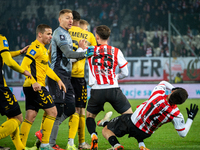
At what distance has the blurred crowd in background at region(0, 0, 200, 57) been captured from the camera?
13.3 meters

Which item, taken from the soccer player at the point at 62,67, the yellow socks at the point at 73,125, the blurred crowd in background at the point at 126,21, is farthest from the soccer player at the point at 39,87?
A: the blurred crowd in background at the point at 126,21

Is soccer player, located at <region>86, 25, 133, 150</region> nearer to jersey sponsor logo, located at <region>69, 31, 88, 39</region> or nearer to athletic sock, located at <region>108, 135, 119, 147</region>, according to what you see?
athletic sock, located at <region>108, 135, 119, 147</region>

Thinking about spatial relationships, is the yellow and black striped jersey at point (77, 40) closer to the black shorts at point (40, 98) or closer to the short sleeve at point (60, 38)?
the short sleeve at point (60, 38)

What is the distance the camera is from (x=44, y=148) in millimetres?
3686

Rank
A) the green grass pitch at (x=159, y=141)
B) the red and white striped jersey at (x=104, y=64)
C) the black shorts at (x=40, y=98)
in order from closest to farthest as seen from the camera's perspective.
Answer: the black shorts at (x=40, y=98)
the red and white striped jersey at (x=104, y=64)
the green grass pitch at (x=159, y=141)

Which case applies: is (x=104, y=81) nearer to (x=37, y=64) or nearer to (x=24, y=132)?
(x=37, y=64)

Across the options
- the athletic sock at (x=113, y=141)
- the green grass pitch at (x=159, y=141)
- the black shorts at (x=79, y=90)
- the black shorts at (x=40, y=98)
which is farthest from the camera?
the black shorts at (x=79, y=90)

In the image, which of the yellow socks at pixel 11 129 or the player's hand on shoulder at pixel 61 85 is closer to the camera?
the yellow socks at pixel 11 129

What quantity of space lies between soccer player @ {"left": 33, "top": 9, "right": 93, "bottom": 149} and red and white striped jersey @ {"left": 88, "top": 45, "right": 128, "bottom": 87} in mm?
254

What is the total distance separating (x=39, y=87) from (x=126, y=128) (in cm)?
129

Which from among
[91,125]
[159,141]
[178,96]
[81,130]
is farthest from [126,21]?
[178,96]

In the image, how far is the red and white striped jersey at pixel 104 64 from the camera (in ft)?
12.4

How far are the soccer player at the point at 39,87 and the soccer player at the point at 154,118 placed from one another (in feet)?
2.66

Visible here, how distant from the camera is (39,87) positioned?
3.67 metres
